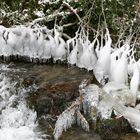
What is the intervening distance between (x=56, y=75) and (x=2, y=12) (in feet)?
9.76

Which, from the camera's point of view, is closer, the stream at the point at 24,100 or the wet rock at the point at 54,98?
the stream at the point at 24,100

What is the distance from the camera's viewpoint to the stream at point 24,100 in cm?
616

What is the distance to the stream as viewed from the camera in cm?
616

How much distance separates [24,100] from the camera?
6.75m

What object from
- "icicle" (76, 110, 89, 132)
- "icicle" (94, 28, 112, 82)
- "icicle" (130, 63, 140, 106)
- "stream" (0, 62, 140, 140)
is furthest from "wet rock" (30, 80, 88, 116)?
"icicle" (130, 63, 140, 106)

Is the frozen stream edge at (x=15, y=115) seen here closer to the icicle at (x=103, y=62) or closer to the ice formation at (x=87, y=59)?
the ice formation at (x=87, y=59)

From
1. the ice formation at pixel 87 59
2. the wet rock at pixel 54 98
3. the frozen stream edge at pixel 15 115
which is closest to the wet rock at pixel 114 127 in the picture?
the ice formation at pixel 87 59

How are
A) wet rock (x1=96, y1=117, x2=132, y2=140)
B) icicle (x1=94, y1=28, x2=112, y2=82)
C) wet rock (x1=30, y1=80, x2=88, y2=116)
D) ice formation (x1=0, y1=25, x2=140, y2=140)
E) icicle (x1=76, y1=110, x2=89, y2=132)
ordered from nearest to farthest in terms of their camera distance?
wet rock (x1=96, y1=117, x2=132, y2=140)
icicle (x1=76, y1=110, x2=89, y2=132)
ice formation (x1=0, y1=25, x2=140, y2=140)
wet rock (x1=30, y1=80, x2=88, y2=116)
icicle (x1=94, y1=28, x2=112, y2=82)

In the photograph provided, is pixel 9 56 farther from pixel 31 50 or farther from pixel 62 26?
pixel 62 26

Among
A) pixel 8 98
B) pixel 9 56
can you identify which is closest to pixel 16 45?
pixel 9 56

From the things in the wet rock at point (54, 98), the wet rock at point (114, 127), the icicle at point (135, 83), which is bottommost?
the wet rock at point (114, 127)

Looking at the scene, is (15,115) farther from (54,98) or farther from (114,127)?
(114,127)

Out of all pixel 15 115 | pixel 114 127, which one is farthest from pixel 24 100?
pixel 114 127

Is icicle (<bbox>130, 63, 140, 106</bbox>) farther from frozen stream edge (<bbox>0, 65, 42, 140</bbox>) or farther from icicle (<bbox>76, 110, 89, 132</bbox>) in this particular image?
frozen stream edge (<bbox>0, 65, 42, 140</bbox>)
